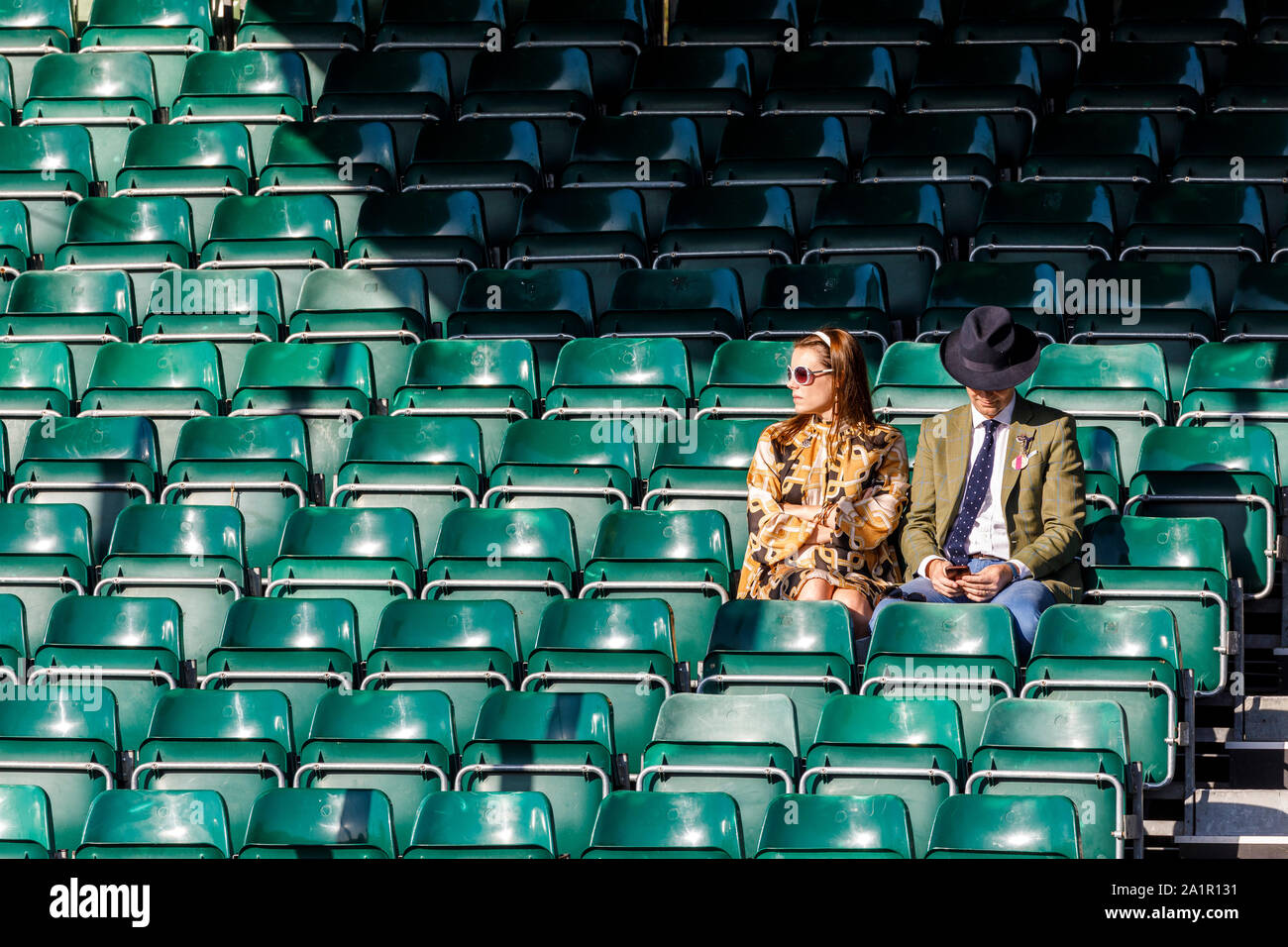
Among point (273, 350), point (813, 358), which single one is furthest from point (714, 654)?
point (273, 350)

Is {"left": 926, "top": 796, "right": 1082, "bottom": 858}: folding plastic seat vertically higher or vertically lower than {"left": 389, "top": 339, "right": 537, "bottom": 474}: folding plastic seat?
lower

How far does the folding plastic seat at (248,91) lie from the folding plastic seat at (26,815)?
5068 mm

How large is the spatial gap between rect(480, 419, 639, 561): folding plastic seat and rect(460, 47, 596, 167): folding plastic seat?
107 inches

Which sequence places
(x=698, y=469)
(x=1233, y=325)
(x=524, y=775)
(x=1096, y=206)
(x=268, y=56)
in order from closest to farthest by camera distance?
(x=524, y=775), (x=698, y=469), (x=1233, y=325), (x=1096, y=206), (x=268, y=56)

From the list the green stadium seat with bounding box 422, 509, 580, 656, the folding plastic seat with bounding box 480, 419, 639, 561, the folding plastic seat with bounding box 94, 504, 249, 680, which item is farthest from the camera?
the folding plastic seat with bounding box 480, 419, 639, 561

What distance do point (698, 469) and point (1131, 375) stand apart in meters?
1.59

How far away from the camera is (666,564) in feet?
22.8

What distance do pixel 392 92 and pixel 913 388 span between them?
12.7 ft

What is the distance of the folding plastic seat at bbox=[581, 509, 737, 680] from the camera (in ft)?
22.5

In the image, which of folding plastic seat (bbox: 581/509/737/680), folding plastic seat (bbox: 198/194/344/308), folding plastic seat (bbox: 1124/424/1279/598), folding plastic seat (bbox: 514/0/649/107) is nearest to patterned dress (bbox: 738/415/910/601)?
folding plastic seat (bbox: 581/509/737/680)

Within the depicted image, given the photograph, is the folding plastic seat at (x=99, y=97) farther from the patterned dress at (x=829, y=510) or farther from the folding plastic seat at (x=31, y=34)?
the patterned dress at (x=829, y=510)

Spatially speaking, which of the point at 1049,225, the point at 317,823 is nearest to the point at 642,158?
the point at 1049,225

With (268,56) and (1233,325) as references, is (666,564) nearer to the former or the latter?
(1233,325)

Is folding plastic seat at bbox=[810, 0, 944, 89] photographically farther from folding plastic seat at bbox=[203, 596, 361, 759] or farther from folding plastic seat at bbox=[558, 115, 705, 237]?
folding plastic seat at bbox=[203, 596, 361, 759]
